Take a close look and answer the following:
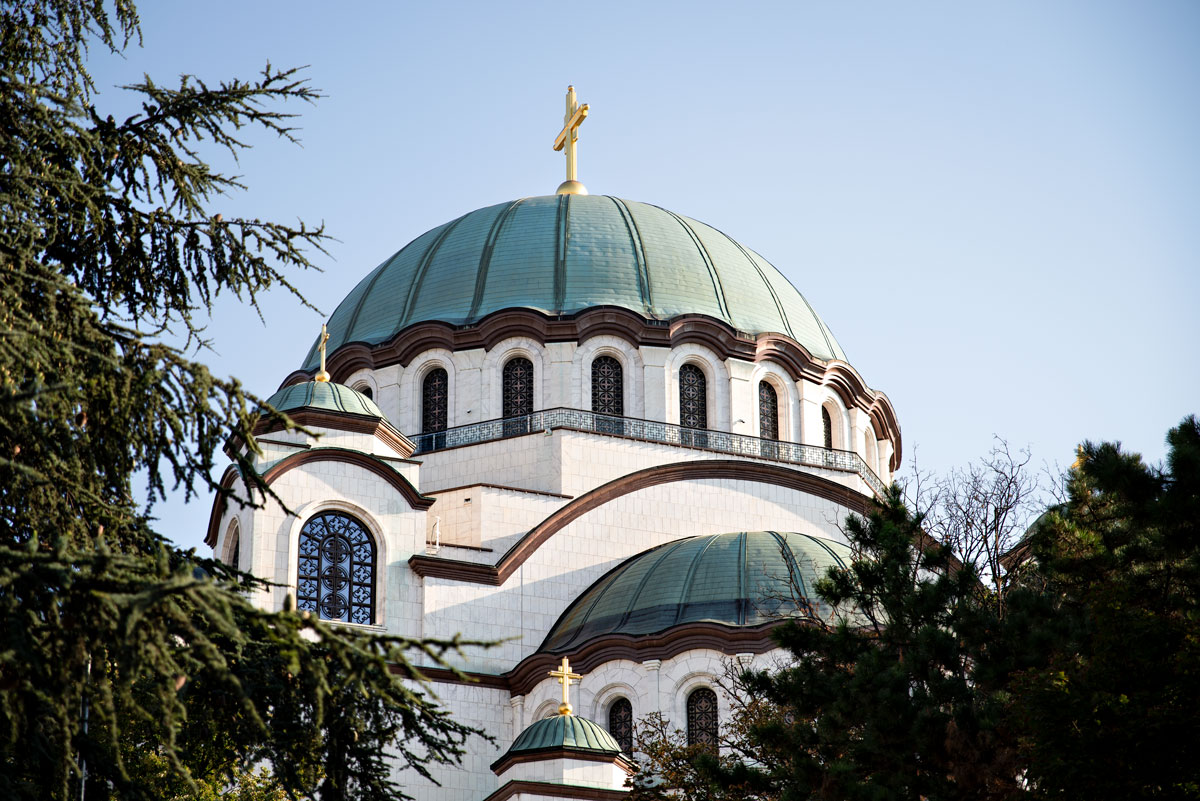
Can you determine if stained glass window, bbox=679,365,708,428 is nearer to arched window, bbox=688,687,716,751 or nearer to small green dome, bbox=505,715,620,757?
arched window, bbox=688,687,716,751

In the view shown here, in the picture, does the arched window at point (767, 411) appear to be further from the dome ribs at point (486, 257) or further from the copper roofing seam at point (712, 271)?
the dome ribs at point (486, 257)

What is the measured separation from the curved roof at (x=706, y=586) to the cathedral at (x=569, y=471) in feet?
0.16

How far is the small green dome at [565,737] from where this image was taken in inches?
832

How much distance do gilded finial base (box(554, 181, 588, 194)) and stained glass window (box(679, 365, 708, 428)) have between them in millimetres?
6914

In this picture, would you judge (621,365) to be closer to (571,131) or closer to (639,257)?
(639,257)

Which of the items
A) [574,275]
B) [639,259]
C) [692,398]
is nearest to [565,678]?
[692,398]

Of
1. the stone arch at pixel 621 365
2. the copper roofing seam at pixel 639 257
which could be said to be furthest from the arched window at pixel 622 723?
the copper roofing seam at pixel 639 257

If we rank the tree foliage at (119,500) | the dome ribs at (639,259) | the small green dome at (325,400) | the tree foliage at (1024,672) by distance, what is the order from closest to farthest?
1. the tree foliage at (119,500)
2. the tree foliage at (1024,672)
3. the small green dome at (325,400)
4. the dome ribs at (639,259)

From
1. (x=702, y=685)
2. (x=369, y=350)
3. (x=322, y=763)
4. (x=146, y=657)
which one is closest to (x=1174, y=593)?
(x=322, y=763)

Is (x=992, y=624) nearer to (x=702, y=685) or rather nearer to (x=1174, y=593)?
(x=1174, y=593)

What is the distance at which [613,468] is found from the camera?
2909cm

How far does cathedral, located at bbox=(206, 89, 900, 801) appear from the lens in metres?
23.7

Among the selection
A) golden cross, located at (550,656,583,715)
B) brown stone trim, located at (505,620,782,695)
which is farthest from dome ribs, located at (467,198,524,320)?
golden cross, located at (550,656,583,715)

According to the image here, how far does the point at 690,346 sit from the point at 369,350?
634 cm
